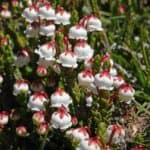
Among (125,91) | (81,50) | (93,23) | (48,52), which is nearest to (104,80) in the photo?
(125,91)

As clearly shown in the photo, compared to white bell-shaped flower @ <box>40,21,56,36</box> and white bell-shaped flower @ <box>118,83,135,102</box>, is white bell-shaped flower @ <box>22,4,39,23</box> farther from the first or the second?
white bell-shaped flower @ <box>118,83,135,102</box>

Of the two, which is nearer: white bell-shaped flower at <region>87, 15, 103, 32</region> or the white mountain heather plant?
the white mountain heather plant

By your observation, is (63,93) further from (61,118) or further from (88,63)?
(88,63)

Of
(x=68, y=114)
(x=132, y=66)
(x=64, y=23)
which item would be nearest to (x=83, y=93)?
(x=68, y=114)

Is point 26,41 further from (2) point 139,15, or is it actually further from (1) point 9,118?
(2) point 139,15

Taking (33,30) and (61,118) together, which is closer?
(61,118)

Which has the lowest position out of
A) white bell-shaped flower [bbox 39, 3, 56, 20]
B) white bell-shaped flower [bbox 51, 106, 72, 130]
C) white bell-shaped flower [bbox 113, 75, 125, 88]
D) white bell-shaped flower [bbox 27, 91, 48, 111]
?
white bell-shaped flower [bbox 51, 106, 72, 130]

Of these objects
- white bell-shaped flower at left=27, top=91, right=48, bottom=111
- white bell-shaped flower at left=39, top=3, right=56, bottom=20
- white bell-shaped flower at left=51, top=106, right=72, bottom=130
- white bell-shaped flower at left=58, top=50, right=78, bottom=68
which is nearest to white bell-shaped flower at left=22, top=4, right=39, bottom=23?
white bell-shaped flower at left=39, top=3, right=56, bottom=20

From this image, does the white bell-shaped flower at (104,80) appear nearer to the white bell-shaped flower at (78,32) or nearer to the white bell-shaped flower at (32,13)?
the white bell-shaped flower at (78,32)

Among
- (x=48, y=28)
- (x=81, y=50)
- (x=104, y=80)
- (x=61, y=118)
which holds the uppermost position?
(x=48, y=28)

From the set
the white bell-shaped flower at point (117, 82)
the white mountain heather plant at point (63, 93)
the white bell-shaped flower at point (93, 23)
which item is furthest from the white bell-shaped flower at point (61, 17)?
the white bell-shaped flower at point (117, 82)

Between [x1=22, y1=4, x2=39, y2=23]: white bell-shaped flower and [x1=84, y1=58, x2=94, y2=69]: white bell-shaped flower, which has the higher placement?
[x1=22, y1=4, x2=39, y2=23]: white bell-shaped flower
